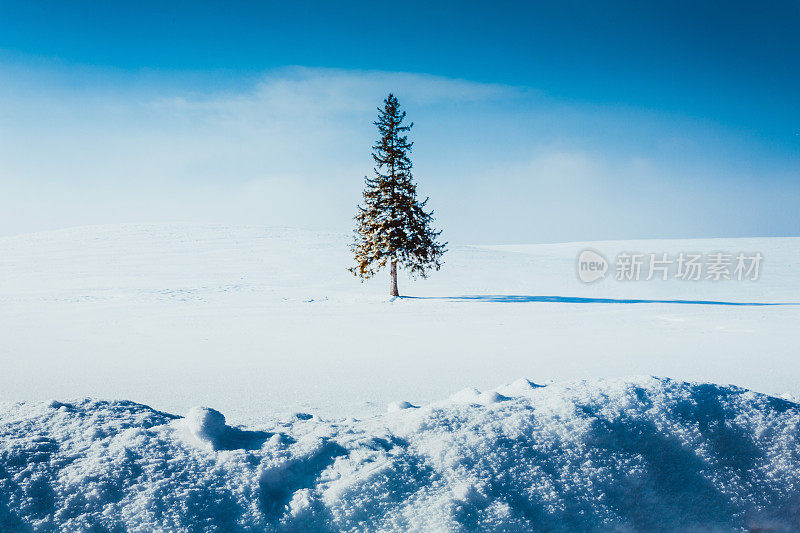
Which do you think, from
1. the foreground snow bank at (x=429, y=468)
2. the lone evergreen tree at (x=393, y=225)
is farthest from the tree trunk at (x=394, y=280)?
the foreground snow bank at (x=429, y=468)

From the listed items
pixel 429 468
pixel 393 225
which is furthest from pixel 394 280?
pixel 429 468

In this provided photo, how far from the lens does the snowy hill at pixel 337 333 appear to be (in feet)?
20.8

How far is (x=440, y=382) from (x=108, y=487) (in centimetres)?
466

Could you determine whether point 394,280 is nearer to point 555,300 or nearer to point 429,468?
point 555,300

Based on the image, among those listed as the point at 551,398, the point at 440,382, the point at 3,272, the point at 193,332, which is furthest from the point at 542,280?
the point at 3,272

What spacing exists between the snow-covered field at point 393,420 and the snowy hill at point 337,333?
0.08 metres

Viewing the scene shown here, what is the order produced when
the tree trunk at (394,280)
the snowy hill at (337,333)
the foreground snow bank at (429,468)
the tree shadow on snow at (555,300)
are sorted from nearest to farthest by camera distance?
the foreground snow bank at (429,468) → the snowy hill at (337,333) → the tree shadow on snow at (555,300) → the tree trunk at (394,280)

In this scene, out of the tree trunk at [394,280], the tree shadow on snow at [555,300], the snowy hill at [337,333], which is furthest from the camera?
the tree trunk at [394,280]

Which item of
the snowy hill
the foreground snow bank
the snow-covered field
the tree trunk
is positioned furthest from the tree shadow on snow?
the foreground snow bank

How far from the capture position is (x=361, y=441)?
9.05 feet

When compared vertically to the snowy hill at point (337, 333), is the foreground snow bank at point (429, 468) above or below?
above

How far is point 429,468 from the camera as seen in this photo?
2.51 metres

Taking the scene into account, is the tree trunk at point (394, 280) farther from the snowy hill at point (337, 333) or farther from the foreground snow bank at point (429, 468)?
the foreground snow bank at point (429, 468)

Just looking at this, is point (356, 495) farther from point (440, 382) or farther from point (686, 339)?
point (686, 339)
